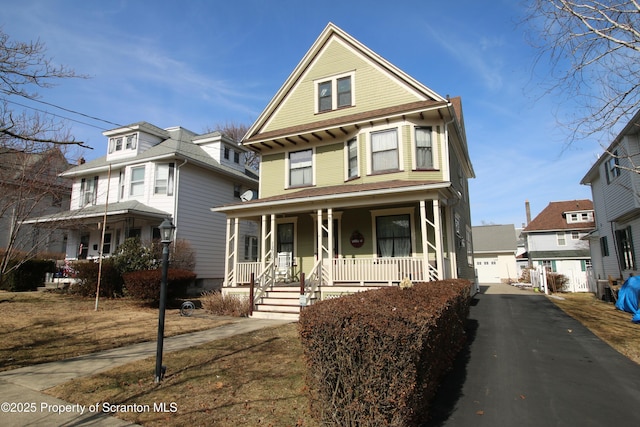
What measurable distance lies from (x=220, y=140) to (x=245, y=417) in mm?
A: 21175

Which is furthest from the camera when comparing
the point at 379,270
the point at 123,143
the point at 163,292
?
the point at 123,143

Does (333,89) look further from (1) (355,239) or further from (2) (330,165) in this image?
(1) (355,239)

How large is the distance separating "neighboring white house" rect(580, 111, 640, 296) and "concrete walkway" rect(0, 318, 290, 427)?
16.7 m

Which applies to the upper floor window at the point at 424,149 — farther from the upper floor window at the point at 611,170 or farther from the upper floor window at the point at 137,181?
the upper floor window at the point at 137,181

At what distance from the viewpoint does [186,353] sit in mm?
7434

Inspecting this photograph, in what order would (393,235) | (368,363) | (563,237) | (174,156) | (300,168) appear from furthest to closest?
(563,237)
(174,156)
(300,168)
(393,235)
(368,363)

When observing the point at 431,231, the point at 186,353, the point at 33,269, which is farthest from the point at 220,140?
Result: the point at 186,353

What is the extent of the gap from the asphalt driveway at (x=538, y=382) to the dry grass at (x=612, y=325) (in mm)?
280

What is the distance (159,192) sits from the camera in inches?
806

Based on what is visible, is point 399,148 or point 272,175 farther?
point 272,175

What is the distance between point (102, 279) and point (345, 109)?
1278 cm

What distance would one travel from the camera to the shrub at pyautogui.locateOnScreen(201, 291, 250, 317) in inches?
501

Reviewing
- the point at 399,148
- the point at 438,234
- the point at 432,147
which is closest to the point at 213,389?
the point at 438,234

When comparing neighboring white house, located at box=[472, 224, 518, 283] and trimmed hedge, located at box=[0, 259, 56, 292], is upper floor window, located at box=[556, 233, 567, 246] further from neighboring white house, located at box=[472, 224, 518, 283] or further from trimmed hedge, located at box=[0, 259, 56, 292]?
trimmed hedge, located at box=[0, 259, 56, 292]
